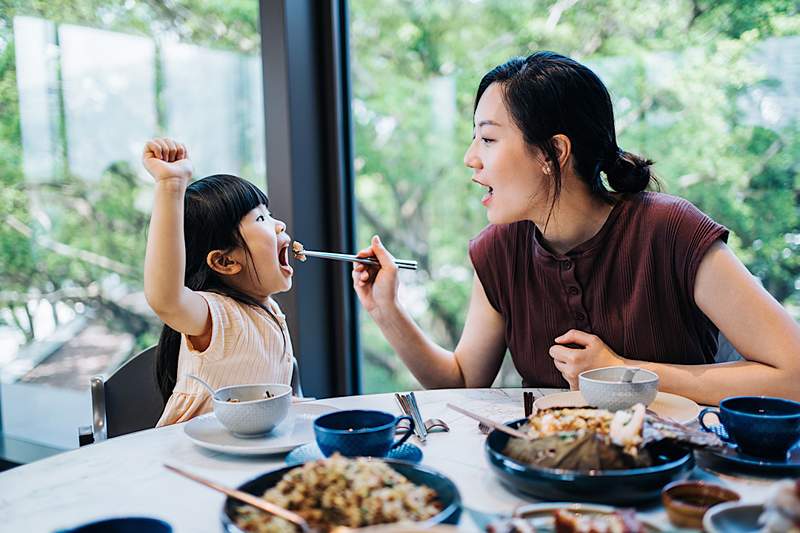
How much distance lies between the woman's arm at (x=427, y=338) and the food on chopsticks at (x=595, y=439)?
0.74 metres

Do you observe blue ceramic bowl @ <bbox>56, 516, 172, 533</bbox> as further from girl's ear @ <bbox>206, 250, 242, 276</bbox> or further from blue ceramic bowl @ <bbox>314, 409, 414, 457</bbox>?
girl's ear @ <bbox>206, 250, 242, 276</bbox>

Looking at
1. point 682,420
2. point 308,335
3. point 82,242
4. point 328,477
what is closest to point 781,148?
point 682,420

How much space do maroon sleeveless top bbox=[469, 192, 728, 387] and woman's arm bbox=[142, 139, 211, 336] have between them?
772mm

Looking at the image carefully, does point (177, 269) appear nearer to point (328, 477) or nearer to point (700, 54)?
point (328, 477)

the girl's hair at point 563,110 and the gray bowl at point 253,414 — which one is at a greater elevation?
the girl's hair at point 563,110

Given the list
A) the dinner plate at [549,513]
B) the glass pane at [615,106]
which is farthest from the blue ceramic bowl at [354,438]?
the glass pane at [615,106]

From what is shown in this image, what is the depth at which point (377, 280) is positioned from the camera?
1692 mm

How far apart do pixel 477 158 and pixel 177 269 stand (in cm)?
68

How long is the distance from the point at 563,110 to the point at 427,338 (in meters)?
0.62

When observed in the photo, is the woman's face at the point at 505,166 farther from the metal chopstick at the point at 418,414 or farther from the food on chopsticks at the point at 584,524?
the food on chopsticks at the point at 584,524

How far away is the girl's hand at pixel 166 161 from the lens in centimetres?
126

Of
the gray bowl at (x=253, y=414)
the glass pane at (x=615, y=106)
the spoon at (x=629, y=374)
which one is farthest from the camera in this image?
the glass pane at (x=615, y=106)

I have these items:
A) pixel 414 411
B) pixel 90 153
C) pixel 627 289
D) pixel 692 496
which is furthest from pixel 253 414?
pixel 90 153

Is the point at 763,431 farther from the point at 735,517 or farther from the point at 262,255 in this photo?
the point at 262,255
